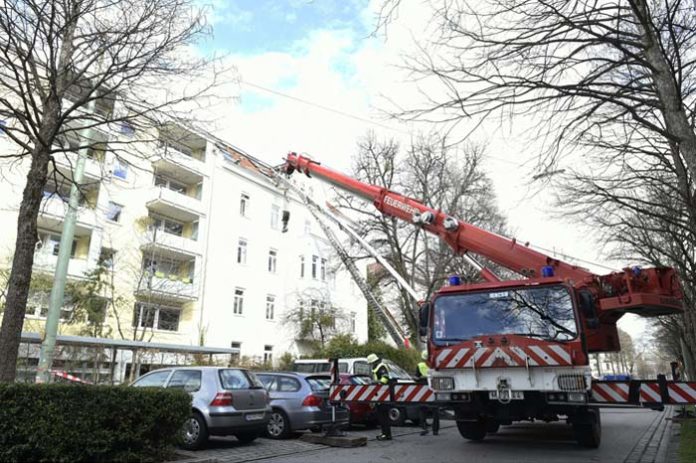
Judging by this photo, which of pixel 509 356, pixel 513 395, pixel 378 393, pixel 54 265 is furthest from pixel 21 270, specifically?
pixel 54 265

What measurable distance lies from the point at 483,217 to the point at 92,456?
2352 cm

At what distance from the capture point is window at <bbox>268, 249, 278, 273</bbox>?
33.5 m

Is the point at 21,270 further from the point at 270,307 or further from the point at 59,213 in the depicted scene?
the point at 270,307

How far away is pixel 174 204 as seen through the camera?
26.5 metres

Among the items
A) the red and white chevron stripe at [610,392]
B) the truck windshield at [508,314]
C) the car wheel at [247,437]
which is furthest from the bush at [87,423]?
the red and white chevron stripe at [610,392]

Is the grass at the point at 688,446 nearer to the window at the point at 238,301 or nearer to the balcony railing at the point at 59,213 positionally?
the balcony railing at the point at 59,213

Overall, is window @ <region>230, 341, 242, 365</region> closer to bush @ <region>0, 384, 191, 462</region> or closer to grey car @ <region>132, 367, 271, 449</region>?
grey car @ <region>132, 367, 271, 449</region>

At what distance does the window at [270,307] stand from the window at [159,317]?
21.7 ft

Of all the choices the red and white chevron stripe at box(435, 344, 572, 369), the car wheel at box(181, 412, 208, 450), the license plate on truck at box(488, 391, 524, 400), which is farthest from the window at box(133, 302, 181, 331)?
the license plate on truck at box(488, 391, 524, 400)

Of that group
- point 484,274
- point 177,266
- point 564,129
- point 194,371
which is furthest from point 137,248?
point 564,129

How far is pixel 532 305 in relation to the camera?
29.7 feet

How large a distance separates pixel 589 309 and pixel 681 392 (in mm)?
1766

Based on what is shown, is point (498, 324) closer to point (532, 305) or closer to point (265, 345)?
point (532, 305)

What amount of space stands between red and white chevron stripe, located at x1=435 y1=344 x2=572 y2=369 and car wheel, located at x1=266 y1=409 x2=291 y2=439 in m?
4.28
